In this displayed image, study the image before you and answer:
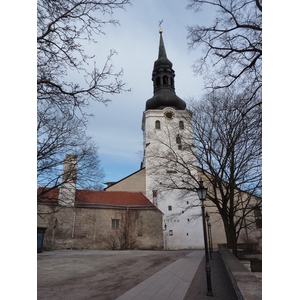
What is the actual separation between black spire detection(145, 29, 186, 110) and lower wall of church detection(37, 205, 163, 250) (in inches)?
626

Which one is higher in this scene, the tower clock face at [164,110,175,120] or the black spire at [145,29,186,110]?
the black spire at [145,29,186,110]

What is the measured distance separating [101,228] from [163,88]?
21.7 meters

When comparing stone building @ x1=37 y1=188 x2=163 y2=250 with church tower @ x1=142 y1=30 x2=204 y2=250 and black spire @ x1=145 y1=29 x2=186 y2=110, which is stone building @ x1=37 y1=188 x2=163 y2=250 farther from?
black spire @ x1=145 y1=29 x2=186 y2=110

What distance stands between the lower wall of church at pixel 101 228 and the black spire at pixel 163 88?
15.9 meters

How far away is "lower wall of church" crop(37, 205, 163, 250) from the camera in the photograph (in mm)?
24766

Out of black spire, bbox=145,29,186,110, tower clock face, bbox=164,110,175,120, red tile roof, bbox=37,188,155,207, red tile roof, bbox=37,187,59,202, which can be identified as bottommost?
red tile roof, bbox=37,188,155,207

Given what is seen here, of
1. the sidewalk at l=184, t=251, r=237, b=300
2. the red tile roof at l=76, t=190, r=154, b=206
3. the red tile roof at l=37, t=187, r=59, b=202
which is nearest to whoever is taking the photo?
the sidewalk at l=184, t=251, r=237, b=300

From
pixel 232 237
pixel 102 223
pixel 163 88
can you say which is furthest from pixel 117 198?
pixel 232 237

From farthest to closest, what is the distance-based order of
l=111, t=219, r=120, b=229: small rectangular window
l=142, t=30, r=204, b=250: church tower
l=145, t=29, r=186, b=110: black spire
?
l=145, t=29, r=186, b=110: black spire, l=142, t=30, r=204, b=250: church tower, l=111, t=219, r=120, b=229: small rectangular window

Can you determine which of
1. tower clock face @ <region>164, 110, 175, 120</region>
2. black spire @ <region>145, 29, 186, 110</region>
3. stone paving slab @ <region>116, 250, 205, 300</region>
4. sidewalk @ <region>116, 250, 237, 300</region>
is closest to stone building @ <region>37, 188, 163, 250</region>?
tower clock face @ <region>164, 110, 175, 120</region>

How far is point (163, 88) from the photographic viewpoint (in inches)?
1489

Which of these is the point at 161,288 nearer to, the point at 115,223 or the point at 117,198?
the point at 115,223

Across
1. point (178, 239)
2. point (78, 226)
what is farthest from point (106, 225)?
point (178, 239)
